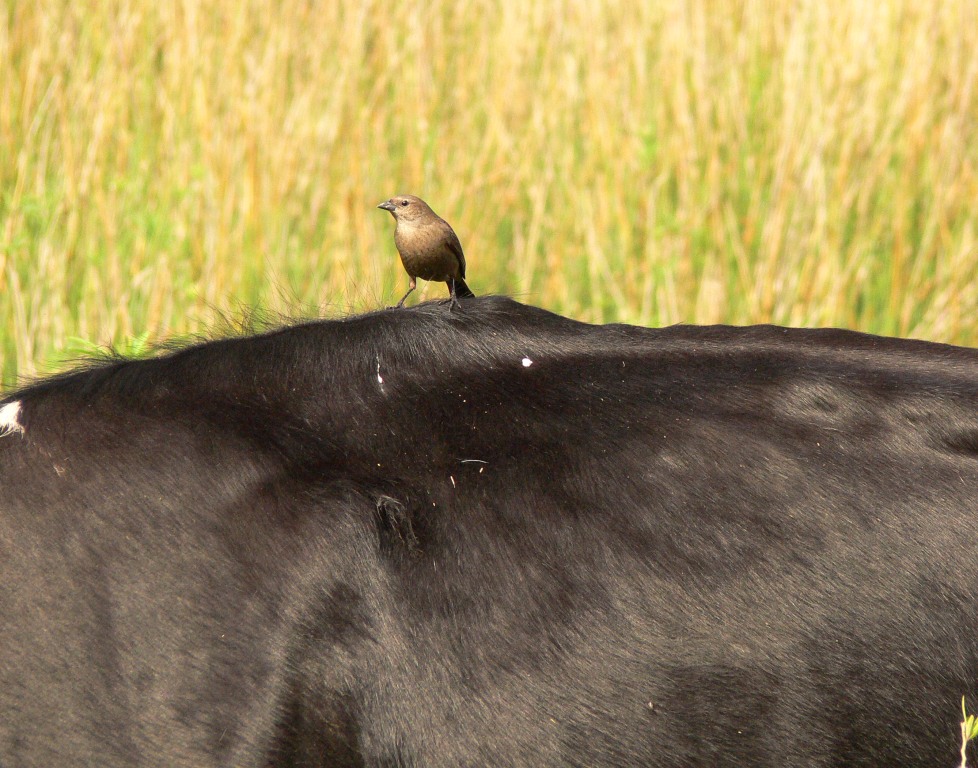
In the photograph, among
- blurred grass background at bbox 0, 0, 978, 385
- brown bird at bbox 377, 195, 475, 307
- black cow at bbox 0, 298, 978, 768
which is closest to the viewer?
black cow at bbox 0, 298, 978, 768

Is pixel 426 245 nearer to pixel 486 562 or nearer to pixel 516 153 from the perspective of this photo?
pixel 486 562

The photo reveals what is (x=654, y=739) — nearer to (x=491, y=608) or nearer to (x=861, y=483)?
(x=491, y=608)

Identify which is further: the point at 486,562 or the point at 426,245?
the point at 426,245

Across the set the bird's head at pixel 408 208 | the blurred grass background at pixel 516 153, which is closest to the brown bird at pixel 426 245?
the bird's head at pixel 408 208

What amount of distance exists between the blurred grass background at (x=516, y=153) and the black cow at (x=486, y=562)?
2.15m

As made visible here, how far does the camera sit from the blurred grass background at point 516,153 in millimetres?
4082

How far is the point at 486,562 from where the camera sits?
5.46ft

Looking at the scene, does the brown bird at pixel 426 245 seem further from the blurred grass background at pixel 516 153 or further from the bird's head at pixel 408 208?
the blurred grass background at pixel 516 153

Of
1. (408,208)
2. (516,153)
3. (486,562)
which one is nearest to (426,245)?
(408,208)

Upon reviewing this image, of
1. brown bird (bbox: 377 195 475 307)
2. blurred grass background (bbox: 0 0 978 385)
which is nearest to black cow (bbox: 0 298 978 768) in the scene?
brown bird (bbox: 377 195 475 307)

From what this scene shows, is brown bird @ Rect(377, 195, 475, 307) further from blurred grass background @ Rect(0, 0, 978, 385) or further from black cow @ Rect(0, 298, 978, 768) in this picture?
blurred grass background @ Rect(0, 0, 978, 385)

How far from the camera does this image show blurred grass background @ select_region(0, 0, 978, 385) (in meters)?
4.08

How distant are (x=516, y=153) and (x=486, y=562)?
3.30 metres

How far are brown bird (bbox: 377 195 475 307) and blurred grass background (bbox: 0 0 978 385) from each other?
1.69 m
